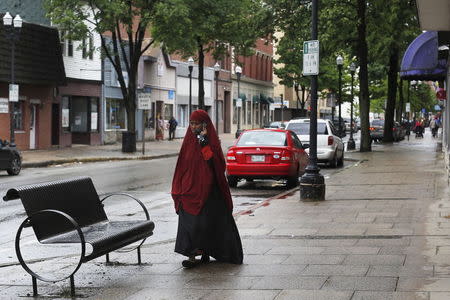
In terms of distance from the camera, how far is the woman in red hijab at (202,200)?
8.88m

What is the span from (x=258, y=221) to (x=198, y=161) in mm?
4494

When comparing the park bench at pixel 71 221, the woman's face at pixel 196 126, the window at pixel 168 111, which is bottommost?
the park bench at pixel 71 221

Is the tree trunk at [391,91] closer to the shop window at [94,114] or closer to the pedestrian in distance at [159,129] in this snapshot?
the pedestrian in distance at [159,129]

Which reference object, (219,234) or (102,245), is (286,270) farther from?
(102,245)

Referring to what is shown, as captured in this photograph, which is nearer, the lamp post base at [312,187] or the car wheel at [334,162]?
the lamp post base at [312,187]

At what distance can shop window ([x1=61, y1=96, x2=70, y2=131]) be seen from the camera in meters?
43.0

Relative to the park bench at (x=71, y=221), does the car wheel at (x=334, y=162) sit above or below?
below

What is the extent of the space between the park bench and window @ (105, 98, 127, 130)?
4000 centimetres

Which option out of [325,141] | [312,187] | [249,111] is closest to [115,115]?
[325,141]

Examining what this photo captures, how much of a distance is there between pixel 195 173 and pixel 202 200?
30 cm

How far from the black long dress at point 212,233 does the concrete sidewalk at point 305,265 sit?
0.17 meters

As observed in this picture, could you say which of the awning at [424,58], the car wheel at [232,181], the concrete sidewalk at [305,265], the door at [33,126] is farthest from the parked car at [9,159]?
the door at [33,126]

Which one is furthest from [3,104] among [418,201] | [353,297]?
[353,297]

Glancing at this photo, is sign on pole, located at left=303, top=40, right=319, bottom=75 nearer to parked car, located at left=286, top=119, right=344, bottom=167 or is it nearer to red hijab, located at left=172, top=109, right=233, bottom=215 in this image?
red hijab, located at left=172, top=109, right=233, bottom=215
